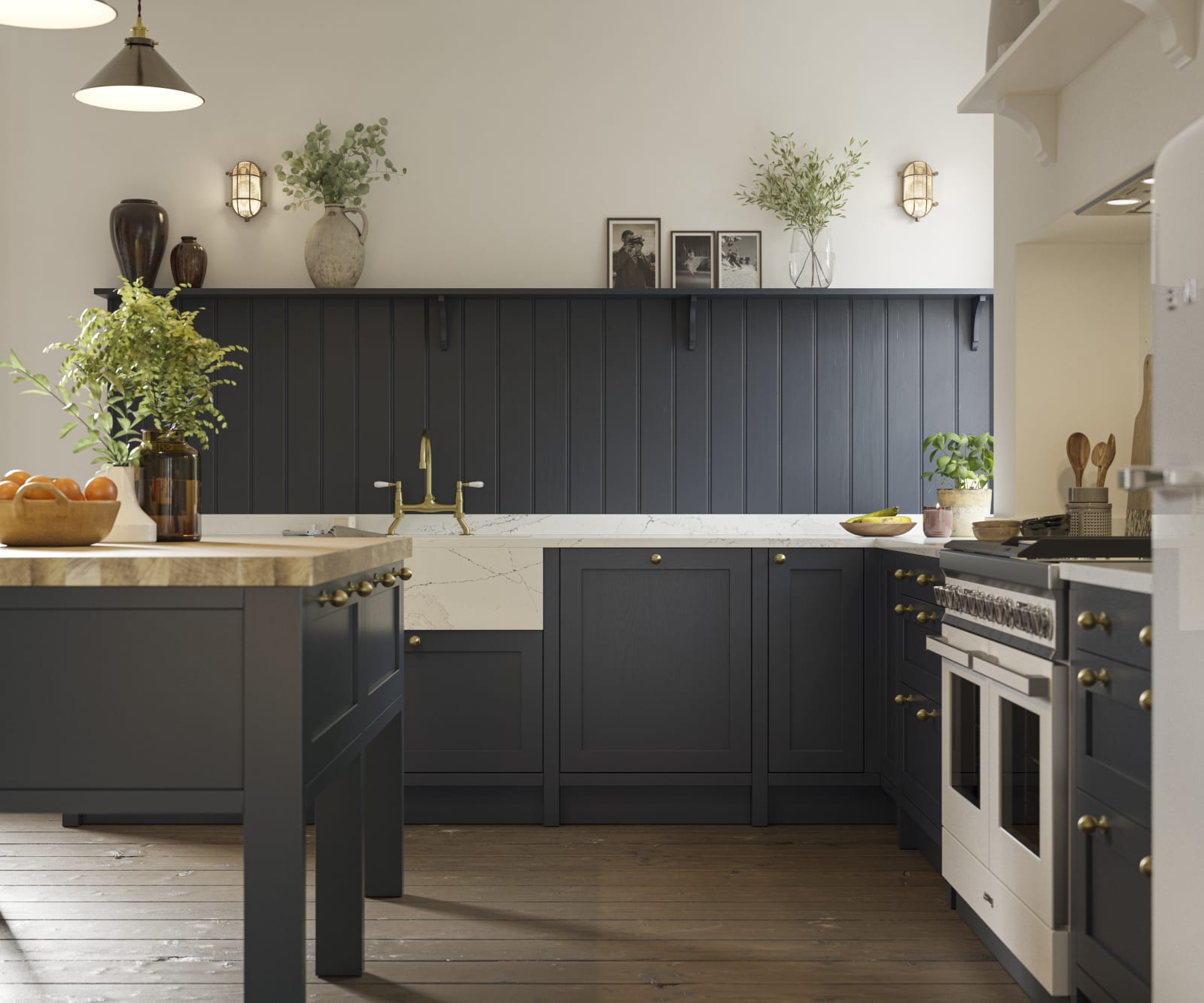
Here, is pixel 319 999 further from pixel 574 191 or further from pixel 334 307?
pixel 574 191

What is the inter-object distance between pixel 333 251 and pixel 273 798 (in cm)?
277

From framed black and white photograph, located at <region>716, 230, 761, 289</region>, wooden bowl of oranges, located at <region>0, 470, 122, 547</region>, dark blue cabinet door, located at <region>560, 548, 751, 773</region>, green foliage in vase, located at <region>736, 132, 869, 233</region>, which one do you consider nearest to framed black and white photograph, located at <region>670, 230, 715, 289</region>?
framed black and white photograph, located at <region>716, 230, 761, 289</region>

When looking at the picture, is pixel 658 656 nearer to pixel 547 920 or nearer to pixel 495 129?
pixel 547 920

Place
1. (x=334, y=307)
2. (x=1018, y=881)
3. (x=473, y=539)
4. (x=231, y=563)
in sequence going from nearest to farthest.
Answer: (x=231, y=563) < (x=1018, y=881) < (x=473, y=539) < (x=334, y=307)

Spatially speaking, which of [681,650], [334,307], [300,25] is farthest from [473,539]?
[300,25]

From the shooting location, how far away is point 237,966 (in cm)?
234

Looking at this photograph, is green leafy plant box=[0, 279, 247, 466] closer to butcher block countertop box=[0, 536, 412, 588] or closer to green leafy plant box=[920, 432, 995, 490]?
butcher block countertop box=[0, 536, 412, 588]

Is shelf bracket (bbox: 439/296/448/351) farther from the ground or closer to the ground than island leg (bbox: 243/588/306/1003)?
farther from the ground

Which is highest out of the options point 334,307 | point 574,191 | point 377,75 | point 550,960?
point 377,75

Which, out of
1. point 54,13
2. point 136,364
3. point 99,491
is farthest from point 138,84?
point 99,491

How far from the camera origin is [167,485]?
222 centimetres

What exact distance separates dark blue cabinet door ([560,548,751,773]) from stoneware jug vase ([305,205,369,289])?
4.72 ft

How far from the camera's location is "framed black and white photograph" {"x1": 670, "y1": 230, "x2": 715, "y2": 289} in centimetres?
411

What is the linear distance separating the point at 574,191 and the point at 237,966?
2.97m
